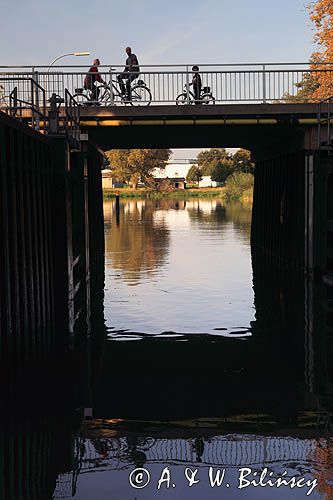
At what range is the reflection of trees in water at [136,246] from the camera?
3226 centimetres

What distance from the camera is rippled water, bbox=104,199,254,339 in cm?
1973

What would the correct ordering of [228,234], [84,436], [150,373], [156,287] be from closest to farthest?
[84,436] → [150,373] → [156,287] → [228,234]

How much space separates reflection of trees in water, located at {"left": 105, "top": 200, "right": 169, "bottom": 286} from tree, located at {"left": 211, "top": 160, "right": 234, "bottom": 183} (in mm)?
77583

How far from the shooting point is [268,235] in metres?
35.8

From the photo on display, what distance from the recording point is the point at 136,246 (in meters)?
40.4

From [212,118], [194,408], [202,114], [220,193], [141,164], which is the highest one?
[202,114]

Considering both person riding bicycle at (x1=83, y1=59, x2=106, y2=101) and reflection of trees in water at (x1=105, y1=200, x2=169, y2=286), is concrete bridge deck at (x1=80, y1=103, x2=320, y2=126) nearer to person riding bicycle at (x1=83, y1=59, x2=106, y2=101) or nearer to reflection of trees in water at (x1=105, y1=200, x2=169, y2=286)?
person riding bicycle at (x1=83, y1=59, x2=106, y2=101)

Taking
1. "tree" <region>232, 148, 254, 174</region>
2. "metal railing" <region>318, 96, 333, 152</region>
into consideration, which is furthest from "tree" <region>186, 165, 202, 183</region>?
"metal railing" <region>318, 96, 333, 152</region>

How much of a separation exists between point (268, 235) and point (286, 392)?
2307 cm

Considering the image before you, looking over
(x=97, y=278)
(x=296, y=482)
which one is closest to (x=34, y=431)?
(x=296, y=482)

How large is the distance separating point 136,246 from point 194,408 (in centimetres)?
2850

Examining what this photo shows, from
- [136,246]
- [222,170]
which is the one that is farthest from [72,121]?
[222,170]

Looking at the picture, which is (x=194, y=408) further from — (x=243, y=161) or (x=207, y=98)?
(x=243, y=161)

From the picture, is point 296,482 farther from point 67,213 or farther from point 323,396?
point 67,213
